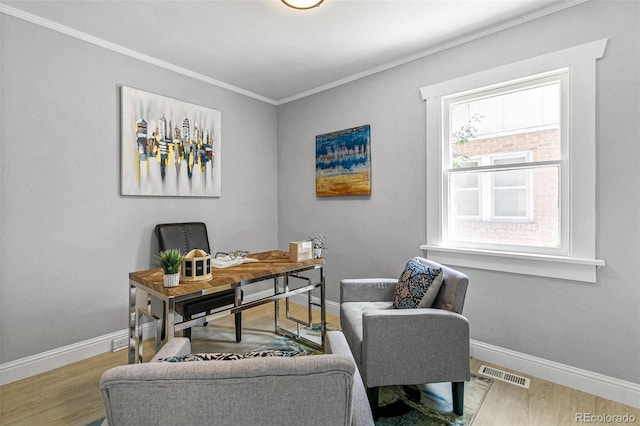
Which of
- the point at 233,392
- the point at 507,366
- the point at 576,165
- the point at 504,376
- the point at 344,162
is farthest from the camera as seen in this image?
the point at 344,162

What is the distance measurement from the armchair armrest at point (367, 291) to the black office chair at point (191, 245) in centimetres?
102

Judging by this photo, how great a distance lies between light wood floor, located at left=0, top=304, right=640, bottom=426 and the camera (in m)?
1.81

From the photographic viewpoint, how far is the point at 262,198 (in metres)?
3.98

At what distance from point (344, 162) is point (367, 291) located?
5.07 ft

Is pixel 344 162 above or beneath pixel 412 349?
above

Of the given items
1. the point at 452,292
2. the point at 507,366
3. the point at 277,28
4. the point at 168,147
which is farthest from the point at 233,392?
the point at 168,147

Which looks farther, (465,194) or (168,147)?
(168,147)

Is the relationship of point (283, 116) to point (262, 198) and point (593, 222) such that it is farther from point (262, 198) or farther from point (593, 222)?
point (593, 222)

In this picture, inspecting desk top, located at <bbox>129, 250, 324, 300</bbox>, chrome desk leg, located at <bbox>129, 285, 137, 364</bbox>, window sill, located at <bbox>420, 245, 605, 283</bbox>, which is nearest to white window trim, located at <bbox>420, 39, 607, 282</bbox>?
window sill, located at <bbox>420, 245, 605, 283</bbox>

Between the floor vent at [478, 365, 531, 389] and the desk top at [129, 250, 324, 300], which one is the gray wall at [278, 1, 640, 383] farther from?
the desk top at [129, 250, 324, 300]

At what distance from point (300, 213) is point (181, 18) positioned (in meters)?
2.30

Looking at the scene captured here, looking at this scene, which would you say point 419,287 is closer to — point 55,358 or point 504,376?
point 504,376

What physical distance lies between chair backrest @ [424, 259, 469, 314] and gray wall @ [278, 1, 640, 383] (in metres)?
0.70

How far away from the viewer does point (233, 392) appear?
0.74 meters
